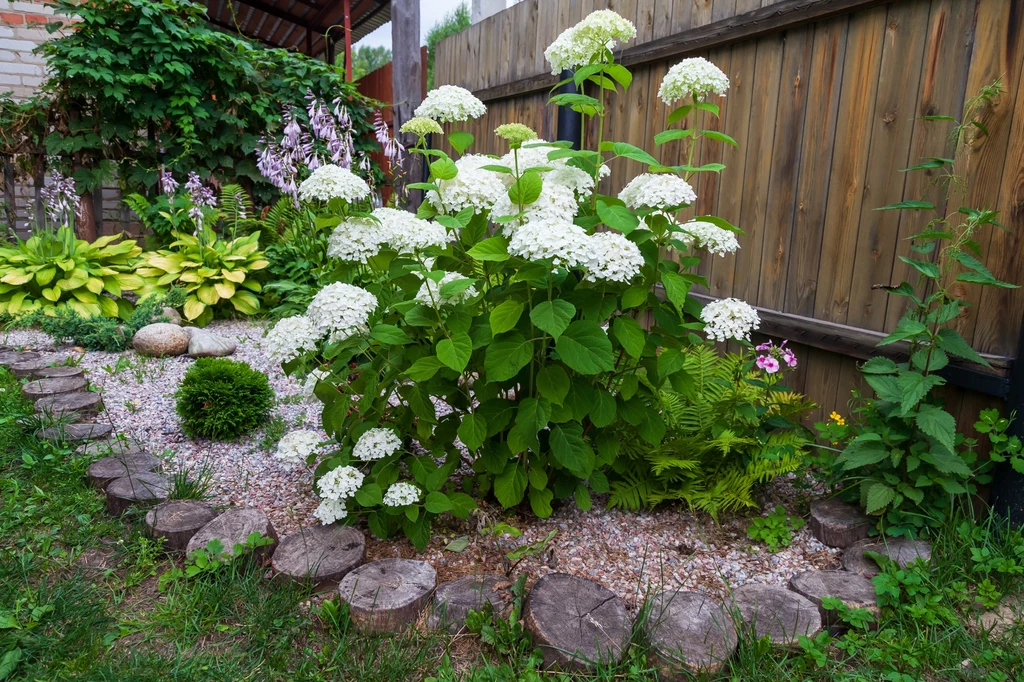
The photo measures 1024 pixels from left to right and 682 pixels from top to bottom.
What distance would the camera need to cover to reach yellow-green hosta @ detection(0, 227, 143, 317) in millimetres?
4496

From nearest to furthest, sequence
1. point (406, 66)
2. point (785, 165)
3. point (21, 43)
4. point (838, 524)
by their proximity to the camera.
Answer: point (838, 524) → point (785, 165) → point (406, 66) → point (21, 43)

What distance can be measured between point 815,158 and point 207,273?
3983 millimetres

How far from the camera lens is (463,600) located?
1643 mm

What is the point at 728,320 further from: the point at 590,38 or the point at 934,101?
the point at 934,101

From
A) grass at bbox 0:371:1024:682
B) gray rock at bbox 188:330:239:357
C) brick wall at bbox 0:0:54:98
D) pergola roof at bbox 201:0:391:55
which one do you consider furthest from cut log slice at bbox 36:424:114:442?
pergola roof at bbox 201:0:391:55

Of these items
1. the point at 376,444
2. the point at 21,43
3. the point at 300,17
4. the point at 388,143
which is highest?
the point at 300,17

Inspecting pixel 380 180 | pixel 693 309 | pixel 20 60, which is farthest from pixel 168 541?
pixel 20 60

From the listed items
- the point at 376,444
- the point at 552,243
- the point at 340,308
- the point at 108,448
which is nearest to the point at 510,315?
the point at 552,243

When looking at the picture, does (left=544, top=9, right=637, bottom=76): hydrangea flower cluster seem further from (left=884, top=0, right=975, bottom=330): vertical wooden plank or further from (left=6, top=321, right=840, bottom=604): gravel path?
(left=6, top=321, right=840, bottom=604): gravel path

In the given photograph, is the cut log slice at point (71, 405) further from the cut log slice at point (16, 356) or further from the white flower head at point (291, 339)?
the white flower head at point (291, 339)

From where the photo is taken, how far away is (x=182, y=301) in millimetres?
4613

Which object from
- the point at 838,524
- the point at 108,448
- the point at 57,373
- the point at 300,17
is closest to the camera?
the point at 838,524

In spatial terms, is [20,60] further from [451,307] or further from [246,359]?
[451,307]

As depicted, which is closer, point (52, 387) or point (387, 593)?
point (387, 593)
